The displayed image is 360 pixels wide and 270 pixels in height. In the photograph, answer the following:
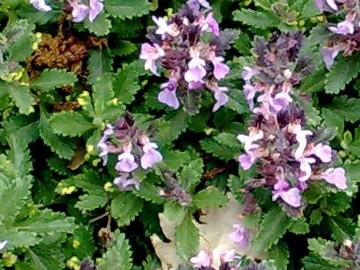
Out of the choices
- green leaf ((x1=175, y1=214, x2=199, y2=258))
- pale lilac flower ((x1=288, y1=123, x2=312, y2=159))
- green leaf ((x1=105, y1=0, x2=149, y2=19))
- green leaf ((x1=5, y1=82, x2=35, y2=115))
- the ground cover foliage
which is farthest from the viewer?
green leaf ((x1=105, y1=0, x2=149, y2=19))

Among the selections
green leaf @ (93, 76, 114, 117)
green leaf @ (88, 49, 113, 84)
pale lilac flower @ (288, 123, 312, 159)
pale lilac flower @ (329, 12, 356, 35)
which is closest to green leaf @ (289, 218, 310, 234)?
pale lilac flower @ (288, 123, 312, 159)

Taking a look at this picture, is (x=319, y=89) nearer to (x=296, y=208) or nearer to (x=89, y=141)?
(x=296, y=208)

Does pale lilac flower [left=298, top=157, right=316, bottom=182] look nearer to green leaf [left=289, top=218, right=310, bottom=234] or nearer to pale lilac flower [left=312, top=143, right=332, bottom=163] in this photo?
pale lilac flower [left=312, top=143, right=332, bottom=163]

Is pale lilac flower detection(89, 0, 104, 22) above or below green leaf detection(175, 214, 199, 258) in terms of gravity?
above

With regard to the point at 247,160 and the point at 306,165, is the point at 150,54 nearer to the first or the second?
the point at 247,160

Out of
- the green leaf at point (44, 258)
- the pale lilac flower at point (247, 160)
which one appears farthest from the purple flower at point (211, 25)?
the green leaf at point (44, 258)

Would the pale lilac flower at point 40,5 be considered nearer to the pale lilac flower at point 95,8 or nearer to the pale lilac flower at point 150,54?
the pale lilac flower at point 95,8

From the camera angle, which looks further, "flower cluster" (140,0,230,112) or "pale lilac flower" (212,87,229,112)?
"pale lilac flower" (212,87,229,112)
